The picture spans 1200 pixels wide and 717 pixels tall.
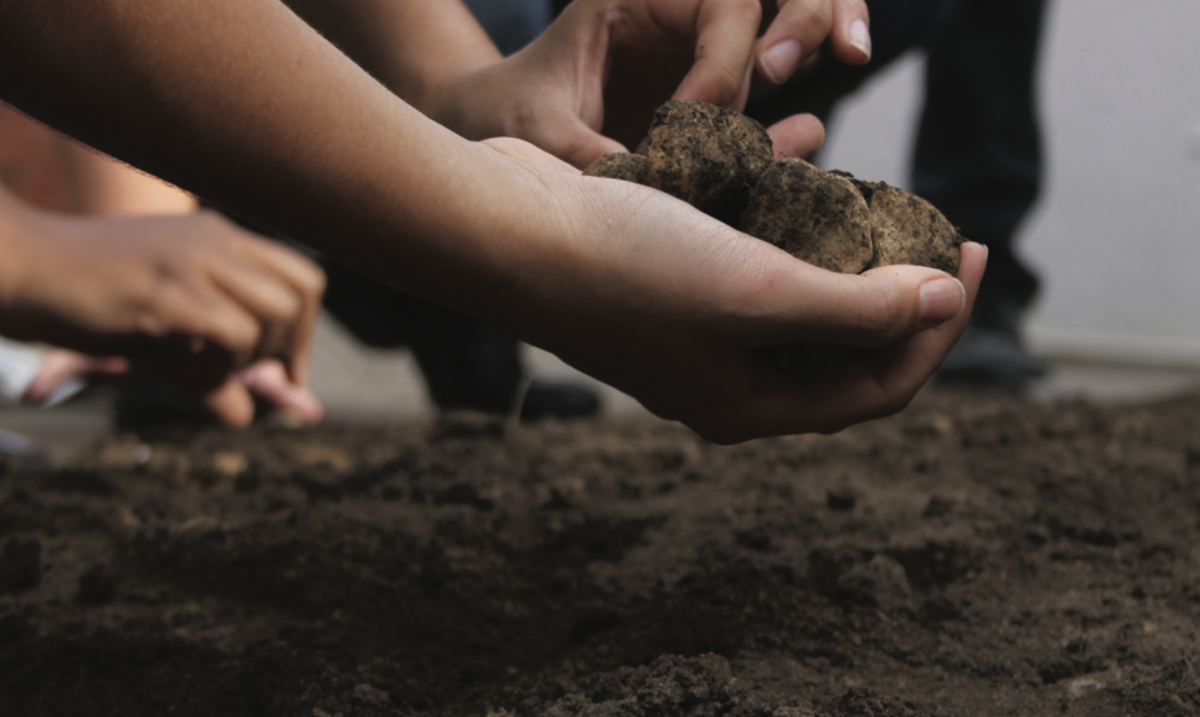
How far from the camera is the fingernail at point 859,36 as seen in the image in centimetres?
116

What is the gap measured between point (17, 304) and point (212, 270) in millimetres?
346

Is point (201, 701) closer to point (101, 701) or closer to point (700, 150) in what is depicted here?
point (101, 701)

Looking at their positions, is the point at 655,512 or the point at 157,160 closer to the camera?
the point at 157,160

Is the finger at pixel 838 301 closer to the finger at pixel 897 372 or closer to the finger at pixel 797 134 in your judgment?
the finger at pixel 897 372

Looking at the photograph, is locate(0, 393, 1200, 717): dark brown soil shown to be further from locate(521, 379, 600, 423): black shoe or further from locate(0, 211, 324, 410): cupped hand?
locate(521, 379, 600, 423): black shoe

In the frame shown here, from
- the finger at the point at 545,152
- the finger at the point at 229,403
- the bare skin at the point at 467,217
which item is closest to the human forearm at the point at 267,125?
the bare skin at the point at 467,217

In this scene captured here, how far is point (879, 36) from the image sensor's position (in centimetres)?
161

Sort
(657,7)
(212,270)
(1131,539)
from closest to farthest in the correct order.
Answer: (657,7) → (1131,539) → (212,270)

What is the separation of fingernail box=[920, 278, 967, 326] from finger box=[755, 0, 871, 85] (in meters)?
0.34

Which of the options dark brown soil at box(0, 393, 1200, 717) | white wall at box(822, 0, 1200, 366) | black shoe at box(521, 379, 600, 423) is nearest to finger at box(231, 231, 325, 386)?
dark brown soil at box(0, 393, 1200, 717)

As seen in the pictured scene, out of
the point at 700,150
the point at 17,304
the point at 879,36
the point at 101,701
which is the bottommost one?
the point at 101,701

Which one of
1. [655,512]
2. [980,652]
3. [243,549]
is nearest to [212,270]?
[243,549]

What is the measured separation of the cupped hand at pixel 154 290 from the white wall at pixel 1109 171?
9.78ft

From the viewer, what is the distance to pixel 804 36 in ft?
3.79
